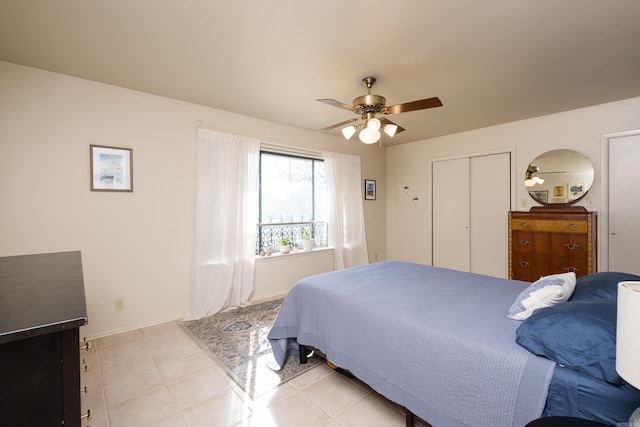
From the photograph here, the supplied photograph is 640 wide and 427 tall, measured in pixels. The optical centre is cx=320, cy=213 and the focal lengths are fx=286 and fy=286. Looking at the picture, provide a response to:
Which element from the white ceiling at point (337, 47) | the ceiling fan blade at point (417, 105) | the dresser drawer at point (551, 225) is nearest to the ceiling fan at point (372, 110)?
the ceiling fan blade at point (417, 105)

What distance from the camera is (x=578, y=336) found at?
43.5 inches

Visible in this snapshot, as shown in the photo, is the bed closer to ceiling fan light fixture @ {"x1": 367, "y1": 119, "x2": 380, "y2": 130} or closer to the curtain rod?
ceiling fan light fixture @ {"x1": 367, "y1": 119, "x2": 380, "y2": 130}

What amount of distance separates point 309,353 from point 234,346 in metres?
0.70

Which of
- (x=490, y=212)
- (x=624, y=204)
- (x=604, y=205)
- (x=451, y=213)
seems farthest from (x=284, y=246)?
(x=624, y=204)

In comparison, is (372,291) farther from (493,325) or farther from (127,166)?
(127,166)

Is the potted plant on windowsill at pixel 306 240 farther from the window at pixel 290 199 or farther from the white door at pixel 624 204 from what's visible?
the white door at pixel 624 204

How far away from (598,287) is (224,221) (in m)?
3.35

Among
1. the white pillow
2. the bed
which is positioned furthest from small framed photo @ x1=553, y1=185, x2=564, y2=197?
the white pillow

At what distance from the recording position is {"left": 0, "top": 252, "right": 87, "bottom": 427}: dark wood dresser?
74 centimetres

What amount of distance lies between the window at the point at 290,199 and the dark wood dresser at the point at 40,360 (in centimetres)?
315

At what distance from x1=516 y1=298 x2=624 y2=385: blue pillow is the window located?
3329mm

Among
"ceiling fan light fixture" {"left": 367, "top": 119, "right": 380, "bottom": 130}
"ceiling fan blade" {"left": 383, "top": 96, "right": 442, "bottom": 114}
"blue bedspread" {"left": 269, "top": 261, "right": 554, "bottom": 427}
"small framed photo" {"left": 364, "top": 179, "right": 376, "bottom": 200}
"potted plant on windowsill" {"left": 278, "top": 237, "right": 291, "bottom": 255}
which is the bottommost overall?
"blue bedspread" {"left": 269, "top": 261, "right": 554, "bottom": 427}

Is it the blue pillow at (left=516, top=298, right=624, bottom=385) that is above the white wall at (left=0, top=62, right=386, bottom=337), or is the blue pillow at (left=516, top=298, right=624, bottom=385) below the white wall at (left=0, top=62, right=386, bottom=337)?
below

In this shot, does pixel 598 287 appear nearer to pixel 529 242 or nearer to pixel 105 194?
pixel 529 242
